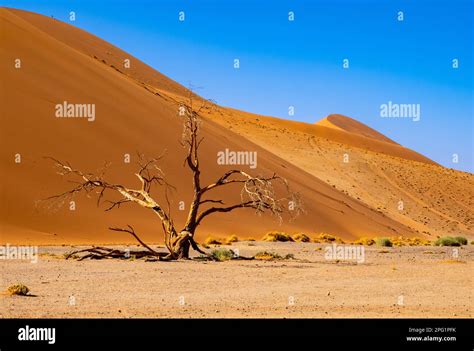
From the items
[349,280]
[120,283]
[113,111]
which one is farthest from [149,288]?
[113,111]

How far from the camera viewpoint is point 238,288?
42.3 ft

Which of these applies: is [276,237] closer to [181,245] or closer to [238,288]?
[181,245]

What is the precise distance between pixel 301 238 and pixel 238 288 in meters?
19.5

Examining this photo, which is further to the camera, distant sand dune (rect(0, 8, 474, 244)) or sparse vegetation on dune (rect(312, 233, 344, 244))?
sparse vegetation on dune (rect(312, 233, 344, 244))

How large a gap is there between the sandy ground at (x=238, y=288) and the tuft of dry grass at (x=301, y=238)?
489 inches

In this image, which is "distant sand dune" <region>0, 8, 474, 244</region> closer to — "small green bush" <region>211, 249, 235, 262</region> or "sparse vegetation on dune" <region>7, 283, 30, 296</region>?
"small green bush" <region>211, 249, 235, 262</region>

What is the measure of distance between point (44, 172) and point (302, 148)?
45.7 meters

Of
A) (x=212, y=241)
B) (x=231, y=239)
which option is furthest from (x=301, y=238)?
(x=212, y=241)

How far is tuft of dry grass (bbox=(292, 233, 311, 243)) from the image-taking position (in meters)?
31.8

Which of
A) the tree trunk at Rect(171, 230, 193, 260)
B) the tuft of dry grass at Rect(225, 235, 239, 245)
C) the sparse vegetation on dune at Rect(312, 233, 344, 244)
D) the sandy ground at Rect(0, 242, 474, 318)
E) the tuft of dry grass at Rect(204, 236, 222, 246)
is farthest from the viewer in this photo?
the sparse vegetation on dune at Rect(312, 233, 344, 244)

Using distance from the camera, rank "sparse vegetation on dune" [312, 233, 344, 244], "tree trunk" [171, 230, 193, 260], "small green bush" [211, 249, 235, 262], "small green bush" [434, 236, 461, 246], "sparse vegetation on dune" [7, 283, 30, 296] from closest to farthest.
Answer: "sparse vegetation on dune" [7, 283, 30, 296] < "tree trunk" [171, 230, 193, 260] < "small green bush" [211, 249, 235, 262] < "sparse vegetation on dune" [312, 233, 344, 244] < "small green bush" [434, 236, 461, 246]

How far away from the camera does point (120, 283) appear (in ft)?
43.7

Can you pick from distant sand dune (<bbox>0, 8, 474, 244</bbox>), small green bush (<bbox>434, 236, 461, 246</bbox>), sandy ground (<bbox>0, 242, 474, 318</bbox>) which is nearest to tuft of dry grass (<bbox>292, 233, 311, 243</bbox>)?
distant sand dune (<bbox>0, 8, 474, 244</bbox>)

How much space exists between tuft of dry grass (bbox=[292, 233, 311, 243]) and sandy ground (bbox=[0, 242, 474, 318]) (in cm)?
1242
